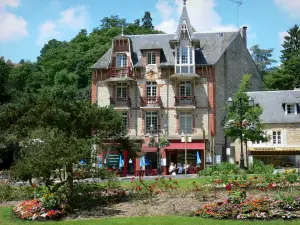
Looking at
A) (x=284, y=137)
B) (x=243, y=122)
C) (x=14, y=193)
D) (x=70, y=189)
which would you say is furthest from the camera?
(x=284, y=137)

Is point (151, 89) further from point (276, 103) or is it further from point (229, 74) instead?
point (276, 103)

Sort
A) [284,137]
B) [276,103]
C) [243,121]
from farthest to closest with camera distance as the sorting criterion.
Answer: [276,103], [284,137], [243,121]

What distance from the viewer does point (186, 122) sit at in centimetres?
3753

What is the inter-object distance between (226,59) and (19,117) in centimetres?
2651

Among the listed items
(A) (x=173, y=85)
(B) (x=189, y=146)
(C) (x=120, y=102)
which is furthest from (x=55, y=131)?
(A) (x=173, y=85)

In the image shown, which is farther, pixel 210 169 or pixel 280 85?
pixel 280 85

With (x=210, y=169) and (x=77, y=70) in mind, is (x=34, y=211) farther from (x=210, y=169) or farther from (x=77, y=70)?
(x=77, y=70)

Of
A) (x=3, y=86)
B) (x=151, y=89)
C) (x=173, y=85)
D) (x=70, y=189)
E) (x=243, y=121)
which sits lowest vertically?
(x=70, y=189)

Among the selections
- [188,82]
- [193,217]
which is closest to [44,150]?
[193,217]

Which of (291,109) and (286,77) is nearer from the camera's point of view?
(291,109)

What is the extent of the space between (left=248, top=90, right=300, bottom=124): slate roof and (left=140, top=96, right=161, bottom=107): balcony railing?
9.12 metres

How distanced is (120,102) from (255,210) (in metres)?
27.2

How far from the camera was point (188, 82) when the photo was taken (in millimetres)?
37844

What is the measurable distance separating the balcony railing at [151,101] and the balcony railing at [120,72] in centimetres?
264
